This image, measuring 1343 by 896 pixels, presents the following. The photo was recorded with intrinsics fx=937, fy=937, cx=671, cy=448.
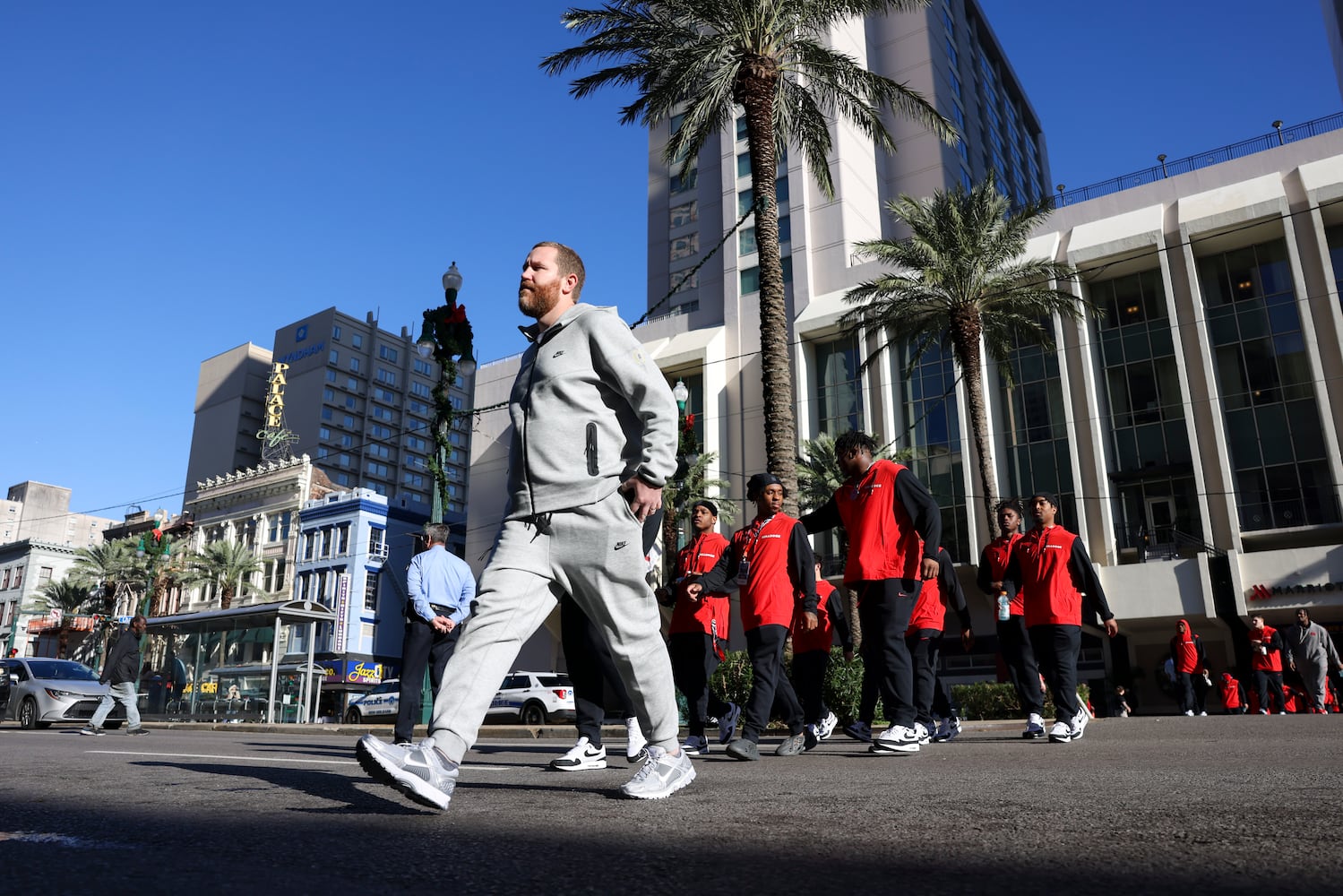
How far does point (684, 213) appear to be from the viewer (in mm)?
53812

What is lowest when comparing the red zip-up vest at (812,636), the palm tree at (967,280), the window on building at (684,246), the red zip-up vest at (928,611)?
the red zip-up vest at (812,636)

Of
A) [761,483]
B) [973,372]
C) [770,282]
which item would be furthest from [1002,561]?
[973,372]

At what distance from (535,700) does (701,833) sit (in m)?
24.7

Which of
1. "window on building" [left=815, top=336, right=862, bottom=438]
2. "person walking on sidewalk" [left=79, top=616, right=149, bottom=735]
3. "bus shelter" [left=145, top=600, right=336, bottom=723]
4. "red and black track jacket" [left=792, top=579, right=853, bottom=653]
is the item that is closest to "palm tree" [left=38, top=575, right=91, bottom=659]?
"bus shelter" [left=145, top=600, right=336, bottom=723]

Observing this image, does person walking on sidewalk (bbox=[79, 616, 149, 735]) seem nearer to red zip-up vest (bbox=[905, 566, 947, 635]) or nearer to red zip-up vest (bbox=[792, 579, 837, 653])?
red zip-up vest (bbox=[792, 579, 837, 653])

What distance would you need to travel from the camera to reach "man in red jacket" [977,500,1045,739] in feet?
28.2

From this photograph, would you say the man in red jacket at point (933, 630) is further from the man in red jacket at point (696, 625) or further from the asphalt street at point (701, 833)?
the asphalt street at point (701, 833)

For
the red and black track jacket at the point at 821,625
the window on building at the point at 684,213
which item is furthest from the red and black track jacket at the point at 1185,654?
the window on building at the point at 684,213

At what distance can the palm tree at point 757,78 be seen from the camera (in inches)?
659

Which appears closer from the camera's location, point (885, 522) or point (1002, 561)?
point (885, 522)

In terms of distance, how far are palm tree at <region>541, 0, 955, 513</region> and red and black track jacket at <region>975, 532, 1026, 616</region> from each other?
6.51 metres

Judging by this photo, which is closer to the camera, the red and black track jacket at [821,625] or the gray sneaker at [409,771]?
the gray sneaker at [409,771]

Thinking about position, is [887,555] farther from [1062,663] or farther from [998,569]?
[998,569]

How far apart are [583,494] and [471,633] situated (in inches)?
23.7
